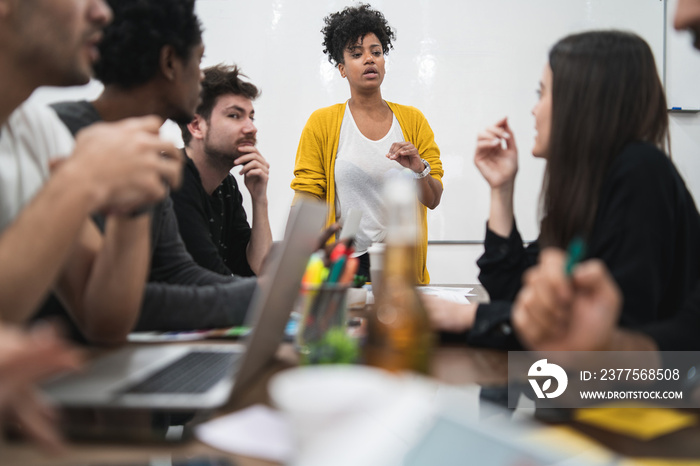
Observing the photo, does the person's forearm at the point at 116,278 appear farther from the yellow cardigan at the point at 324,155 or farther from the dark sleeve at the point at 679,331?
the yellow cardigan at the point at 324,155

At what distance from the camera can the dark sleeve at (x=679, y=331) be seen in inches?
28.6

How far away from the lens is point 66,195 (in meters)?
0.60

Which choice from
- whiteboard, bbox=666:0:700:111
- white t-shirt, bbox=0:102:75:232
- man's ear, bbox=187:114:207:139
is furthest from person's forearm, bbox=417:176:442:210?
whiteboard, bbox=666:0:700:111

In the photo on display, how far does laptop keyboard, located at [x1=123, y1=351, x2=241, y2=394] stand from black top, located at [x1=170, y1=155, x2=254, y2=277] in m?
0.97

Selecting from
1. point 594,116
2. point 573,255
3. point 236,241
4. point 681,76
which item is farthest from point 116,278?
point 681,76

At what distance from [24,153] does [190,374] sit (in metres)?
0.54

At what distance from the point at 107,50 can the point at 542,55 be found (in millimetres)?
2602

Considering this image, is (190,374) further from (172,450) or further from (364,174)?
(364,174)

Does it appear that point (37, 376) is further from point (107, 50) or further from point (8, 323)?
point (107, 50)

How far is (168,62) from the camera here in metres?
1.43

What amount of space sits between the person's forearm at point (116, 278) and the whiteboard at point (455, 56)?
2.33 m

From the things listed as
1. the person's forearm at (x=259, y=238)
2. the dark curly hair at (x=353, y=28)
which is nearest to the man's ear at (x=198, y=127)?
the person's forearm at (x=259, y=238)

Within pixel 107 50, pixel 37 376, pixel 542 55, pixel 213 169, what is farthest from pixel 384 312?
pixel 542 55

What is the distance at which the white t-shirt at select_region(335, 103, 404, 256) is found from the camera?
2.47 meters
